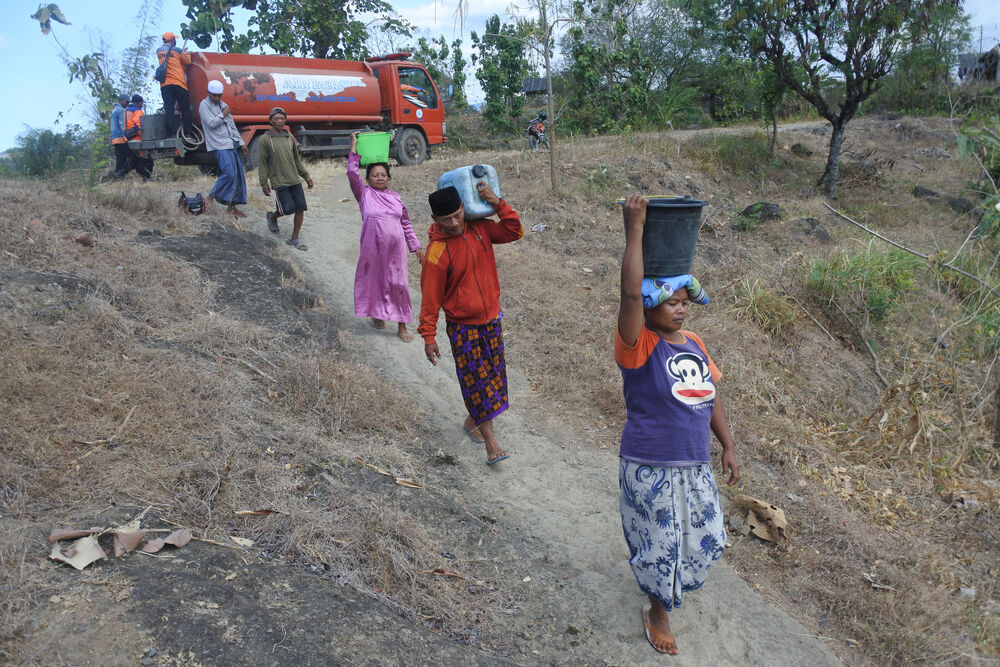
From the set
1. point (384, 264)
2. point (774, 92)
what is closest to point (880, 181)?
point (774, 92)

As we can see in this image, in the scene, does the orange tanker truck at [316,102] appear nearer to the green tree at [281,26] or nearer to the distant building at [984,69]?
the green tree at [281,26]

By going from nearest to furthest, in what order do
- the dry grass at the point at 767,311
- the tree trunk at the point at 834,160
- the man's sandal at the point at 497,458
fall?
the man's sandal at the point at 497,458 < the dry grass at the point at 767,311 < the tree trunk at the point at 834,160

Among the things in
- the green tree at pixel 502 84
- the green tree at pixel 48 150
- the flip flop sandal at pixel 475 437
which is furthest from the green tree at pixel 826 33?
the green tree at pixel 48 150

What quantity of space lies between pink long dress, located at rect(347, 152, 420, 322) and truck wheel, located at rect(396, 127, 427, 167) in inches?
347

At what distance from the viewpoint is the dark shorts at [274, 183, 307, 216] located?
7.61m

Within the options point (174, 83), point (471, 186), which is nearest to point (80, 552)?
point (471, 186)

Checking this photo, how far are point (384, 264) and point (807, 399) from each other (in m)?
3.63

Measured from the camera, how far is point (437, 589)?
2912mm

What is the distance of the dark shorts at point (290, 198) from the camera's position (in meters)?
7.61

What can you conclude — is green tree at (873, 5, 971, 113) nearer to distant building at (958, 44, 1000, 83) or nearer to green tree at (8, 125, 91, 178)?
distant building at (958, 44, 1000, 83)

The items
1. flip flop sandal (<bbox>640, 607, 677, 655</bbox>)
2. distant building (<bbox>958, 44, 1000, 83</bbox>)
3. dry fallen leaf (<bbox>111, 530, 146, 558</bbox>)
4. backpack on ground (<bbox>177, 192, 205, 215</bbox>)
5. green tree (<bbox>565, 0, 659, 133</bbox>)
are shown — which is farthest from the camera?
distant building (<bbox>958, 44, 1000, 83</bbox>)

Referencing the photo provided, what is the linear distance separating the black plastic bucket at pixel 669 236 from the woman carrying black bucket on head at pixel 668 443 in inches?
2.1

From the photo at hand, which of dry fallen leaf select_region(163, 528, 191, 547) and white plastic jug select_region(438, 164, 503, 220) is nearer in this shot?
dry fallen leaf select_region(163, 528, 191, 547)

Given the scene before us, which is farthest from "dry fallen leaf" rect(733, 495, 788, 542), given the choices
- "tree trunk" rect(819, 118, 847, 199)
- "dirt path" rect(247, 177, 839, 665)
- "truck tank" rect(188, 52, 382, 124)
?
"tree trunk" rect(819, 118, 847, 199)
